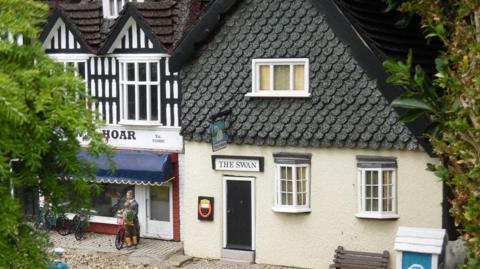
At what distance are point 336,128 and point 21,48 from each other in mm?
10316

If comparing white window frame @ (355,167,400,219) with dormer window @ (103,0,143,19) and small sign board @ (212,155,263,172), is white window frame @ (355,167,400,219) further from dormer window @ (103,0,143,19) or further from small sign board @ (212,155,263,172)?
dormer window @ (103,0,143,19)

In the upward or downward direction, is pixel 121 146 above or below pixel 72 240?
above

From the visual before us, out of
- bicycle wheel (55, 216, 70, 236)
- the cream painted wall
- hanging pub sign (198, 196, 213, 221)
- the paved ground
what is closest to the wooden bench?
the cream painted wall

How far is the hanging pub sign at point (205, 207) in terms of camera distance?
17.1 meters

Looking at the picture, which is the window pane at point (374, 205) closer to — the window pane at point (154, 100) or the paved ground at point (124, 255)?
the paved ground at point (124, 255)

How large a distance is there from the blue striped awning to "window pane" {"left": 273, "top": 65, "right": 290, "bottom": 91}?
3.45 metres

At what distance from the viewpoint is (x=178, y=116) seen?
1823 centimetres

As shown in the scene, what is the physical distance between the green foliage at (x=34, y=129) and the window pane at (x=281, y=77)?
32.9ft

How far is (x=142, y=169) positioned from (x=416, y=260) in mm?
7276

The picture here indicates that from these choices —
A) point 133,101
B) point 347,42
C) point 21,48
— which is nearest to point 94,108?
point 21,48

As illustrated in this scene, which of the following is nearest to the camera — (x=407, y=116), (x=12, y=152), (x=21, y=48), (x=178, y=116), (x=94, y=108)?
(x=12, y=152)

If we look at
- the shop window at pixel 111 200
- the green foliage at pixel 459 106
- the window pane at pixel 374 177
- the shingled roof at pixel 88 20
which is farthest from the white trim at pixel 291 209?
the green foliage at pixel 459 106

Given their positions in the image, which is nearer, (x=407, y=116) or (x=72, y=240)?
(x=407, y=116)

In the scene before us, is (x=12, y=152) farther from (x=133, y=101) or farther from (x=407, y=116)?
(x=133, y=101)
